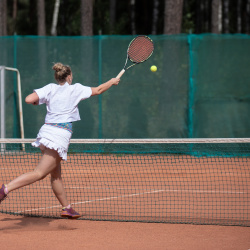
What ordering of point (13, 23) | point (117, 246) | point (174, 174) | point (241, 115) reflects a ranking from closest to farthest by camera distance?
point (117, 246) < point (174, 174) < point (241, 115) < point (13, 23)

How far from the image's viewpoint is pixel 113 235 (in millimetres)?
4875

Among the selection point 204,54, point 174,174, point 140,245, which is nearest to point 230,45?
point 204,54

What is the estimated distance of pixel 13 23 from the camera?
1307 inches

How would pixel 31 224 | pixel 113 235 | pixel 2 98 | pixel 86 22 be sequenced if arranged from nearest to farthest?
pixel 113 235
pixel 31 224
pixel 2 98
pixel 86 22

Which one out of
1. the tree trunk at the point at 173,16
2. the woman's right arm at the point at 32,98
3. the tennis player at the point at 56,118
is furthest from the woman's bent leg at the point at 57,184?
the tree trunk at the point at 173,16

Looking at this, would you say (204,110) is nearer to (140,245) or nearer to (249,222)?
(249,222)

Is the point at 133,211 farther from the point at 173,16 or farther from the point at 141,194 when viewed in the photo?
the point at 173,16

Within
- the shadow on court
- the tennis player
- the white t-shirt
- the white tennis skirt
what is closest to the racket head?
the tennis player

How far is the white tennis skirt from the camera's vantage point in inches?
197

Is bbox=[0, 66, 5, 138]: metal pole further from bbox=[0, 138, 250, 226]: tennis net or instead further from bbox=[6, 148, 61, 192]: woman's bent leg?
bbox=[6, 148, 61, 192]: woman's bent leg

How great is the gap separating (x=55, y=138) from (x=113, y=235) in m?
1.01

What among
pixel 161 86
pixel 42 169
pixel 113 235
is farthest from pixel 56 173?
pixel 161 86

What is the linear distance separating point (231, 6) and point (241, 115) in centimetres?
2413

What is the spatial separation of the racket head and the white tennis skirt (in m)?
1.23
